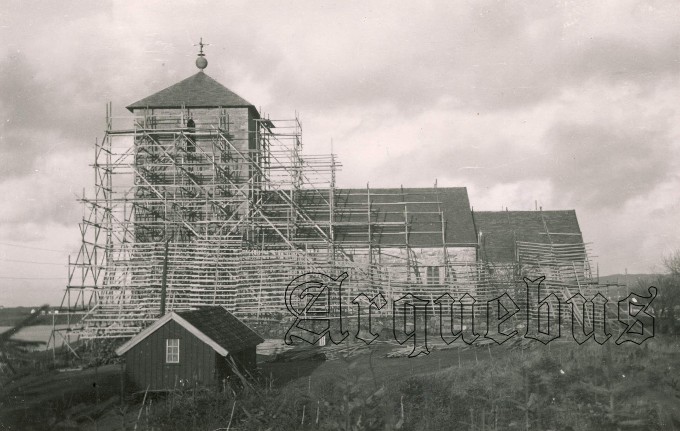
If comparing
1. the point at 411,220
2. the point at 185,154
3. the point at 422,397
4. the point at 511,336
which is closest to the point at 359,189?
the point at 411,220

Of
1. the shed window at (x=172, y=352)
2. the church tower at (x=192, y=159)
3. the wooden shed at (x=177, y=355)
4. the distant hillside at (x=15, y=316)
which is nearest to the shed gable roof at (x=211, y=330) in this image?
the wooden shed at (x=177, y=355)

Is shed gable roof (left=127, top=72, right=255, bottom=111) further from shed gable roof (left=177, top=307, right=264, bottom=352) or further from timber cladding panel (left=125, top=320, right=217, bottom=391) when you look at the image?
timber cladding panel (left=125, top=320, right=217, bottom=391)

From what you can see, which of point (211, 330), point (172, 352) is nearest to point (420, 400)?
point (211, 330)

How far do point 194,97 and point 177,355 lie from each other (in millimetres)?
23270

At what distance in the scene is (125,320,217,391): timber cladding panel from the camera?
1811cm

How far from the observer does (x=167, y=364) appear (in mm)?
18312

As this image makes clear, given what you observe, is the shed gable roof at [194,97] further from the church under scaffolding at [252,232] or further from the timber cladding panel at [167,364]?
the timber cladding panel at [167,364]

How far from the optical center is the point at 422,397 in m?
15.8

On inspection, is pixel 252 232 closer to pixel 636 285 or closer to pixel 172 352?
pixel 172 352

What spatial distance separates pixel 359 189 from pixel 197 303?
50.0ft

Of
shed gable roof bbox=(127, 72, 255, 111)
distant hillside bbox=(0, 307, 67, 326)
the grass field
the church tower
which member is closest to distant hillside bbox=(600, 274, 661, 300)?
the grass field

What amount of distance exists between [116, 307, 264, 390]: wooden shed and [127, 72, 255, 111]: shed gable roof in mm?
21251

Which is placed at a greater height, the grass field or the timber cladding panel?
the timber cladding panel

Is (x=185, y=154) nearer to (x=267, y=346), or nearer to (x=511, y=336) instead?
(x=267, y=346)
